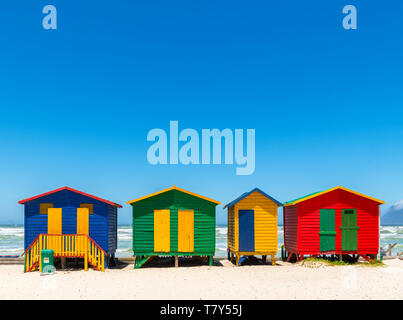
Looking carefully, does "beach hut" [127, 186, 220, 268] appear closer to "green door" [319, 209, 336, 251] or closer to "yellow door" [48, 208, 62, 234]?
"yellow door" [48, 208, 62, 234]

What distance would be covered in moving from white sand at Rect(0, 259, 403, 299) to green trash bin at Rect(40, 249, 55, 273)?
464 mm

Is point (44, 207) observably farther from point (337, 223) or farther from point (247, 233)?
point (337, 223)

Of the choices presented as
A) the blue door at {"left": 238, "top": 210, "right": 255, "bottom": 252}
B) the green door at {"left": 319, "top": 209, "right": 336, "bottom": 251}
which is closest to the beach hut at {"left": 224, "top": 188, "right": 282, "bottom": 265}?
the blue door at {"left": 238, "top": 210, "right": 255, "bottom": 252}

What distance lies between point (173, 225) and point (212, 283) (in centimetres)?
520

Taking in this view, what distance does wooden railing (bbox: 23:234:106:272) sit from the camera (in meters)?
20.0

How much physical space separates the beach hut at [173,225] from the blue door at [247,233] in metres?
1.54

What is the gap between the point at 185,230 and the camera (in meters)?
21.1

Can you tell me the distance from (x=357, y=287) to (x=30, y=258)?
14162 mm

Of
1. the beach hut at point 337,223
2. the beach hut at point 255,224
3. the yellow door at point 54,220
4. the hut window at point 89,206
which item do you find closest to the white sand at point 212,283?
the beach hut at point 255,224

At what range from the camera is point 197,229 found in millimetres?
21203

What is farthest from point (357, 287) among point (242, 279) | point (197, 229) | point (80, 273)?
point (80, 273)

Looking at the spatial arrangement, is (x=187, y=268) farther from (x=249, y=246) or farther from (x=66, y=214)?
(x=66, y=214)

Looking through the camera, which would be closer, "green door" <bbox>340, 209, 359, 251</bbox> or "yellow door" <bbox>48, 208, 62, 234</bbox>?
"yellow door" <bbox>48, 208, 62, 234</bbox>

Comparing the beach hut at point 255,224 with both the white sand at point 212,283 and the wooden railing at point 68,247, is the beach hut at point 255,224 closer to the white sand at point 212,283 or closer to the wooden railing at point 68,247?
the white sand at point 212,283
